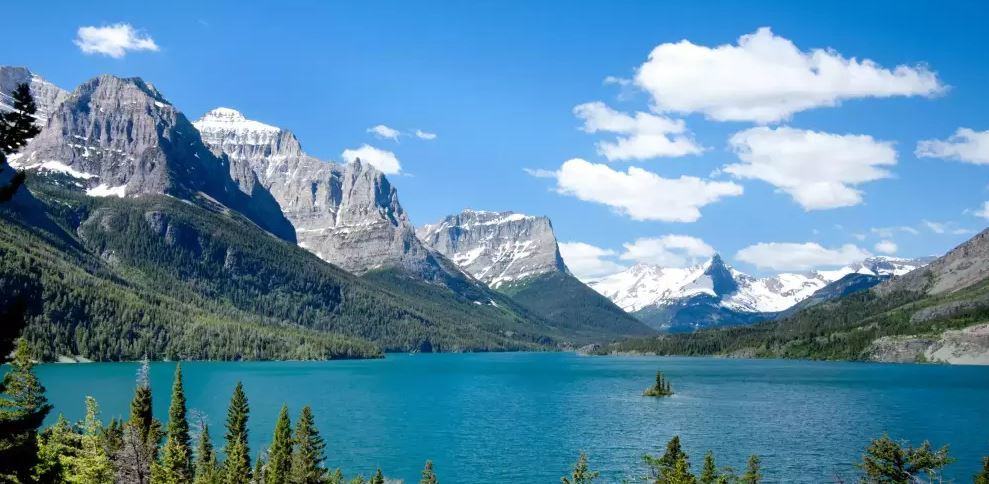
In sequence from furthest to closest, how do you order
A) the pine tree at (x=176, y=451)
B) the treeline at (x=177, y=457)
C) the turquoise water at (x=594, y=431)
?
the turquoise water at (x=594, y=431), the pine tree at (x=176, y=451), the treeline at (x=177, y=457)

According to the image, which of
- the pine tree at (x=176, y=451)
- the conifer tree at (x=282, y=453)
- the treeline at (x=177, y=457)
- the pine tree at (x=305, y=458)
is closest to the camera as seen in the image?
the treeline at (x=177, y=457)

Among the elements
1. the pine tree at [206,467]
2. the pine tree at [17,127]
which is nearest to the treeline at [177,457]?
the pine tree at [206,467]

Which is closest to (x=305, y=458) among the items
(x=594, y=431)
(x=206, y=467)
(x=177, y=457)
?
(x=206, y=467)

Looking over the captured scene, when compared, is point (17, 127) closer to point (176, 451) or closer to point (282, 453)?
point (176, 451)

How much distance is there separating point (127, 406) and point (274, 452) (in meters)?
99.3

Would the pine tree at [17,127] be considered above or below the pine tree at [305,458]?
above

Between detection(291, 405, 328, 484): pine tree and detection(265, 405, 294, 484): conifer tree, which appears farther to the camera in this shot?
detection(291, 405, 328, 484): pine tree

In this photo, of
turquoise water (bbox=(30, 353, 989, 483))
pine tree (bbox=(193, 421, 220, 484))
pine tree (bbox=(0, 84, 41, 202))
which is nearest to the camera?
pine tree (bbox=(0, 84, 41, 202))

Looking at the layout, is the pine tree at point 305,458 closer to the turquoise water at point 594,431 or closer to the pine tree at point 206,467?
the pine tree at point 206,467

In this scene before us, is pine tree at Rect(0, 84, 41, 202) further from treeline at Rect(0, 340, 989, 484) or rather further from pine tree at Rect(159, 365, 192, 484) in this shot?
pine tree at Rect(159, 365, 192, 484)

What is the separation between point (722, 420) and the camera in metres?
162

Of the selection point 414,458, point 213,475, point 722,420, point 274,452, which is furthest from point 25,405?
point 722,420

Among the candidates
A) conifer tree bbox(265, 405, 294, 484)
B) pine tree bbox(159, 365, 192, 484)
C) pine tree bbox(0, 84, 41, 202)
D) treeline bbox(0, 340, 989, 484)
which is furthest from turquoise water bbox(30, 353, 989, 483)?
pine tree bbox(0, 84, 41, 202)

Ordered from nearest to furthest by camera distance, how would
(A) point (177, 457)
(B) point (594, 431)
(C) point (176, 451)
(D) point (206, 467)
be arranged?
(A) point (177, 457) → (C) point (176, 451) → (D) point (206, 467) → (B) point (594, 431)
